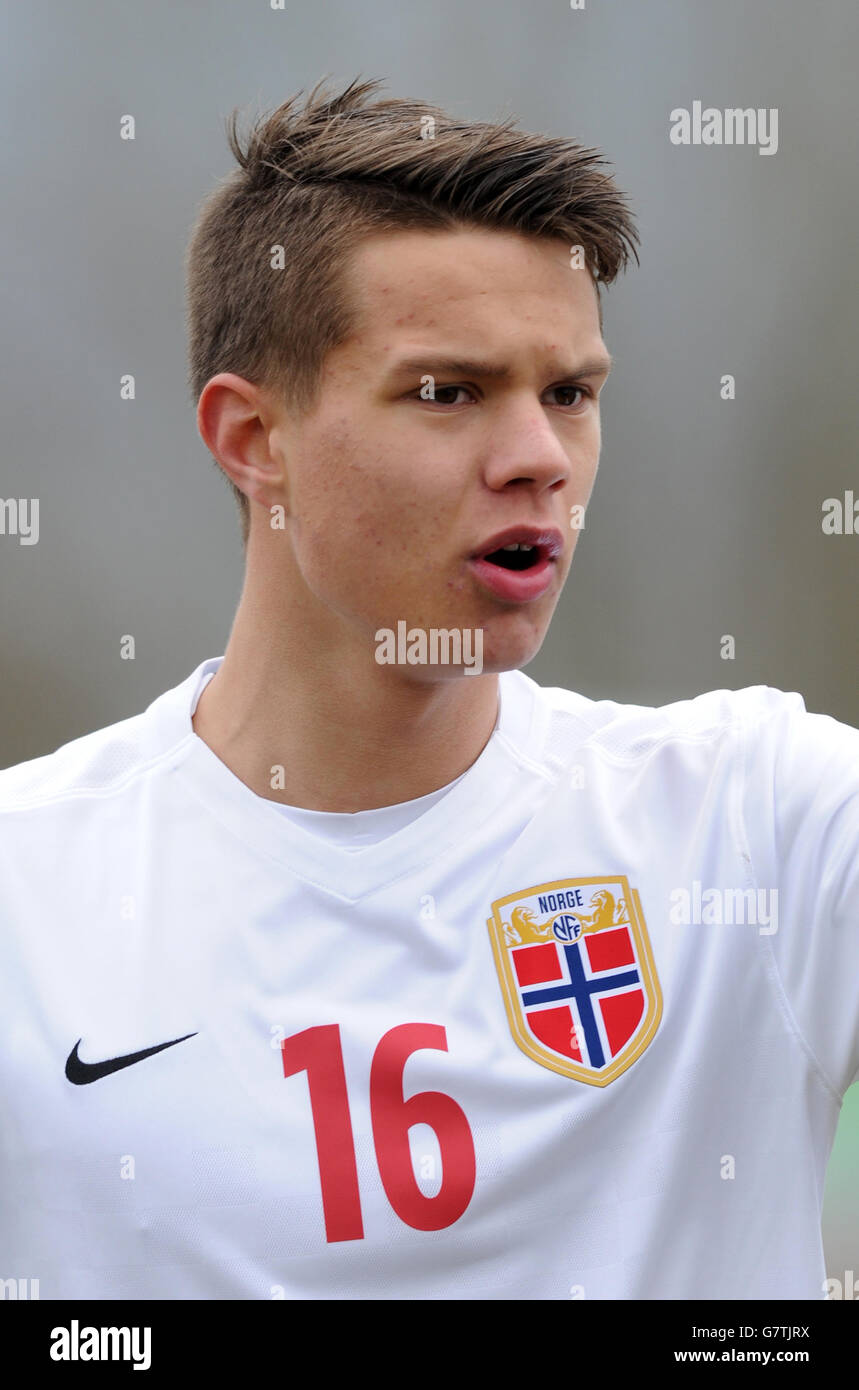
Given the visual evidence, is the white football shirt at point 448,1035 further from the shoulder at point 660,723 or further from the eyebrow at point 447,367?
the eyebrow at point 447,367

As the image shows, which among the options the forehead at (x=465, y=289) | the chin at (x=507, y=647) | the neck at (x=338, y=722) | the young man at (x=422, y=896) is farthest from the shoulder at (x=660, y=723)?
the forehead at (x=465, y=289)

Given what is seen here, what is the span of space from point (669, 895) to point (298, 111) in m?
1.35

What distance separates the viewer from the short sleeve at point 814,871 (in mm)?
1882

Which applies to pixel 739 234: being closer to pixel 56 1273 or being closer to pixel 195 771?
pixel 195 771

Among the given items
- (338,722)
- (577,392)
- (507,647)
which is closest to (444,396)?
(577,392)

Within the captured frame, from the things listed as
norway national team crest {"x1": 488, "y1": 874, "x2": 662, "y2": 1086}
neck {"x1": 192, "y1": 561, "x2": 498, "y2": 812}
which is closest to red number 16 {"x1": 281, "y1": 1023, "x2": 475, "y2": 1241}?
norway national team crest {"x1": 488, "y1": 874, "x2": 662, "y2": 1086}

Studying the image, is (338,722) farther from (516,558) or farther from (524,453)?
(524,453)

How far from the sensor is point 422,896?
1955 mm

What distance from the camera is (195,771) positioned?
2.08m

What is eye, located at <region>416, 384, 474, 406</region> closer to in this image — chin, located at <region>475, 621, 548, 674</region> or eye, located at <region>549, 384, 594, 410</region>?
eye, located at <region>549, 384, 594, 410</region>

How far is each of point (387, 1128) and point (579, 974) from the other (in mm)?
342

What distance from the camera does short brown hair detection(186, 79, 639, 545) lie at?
1929 millimetres

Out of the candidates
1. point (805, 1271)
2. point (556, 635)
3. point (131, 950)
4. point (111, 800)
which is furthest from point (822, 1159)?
point (556, 635)

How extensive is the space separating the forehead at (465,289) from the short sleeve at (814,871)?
26.0 inches
